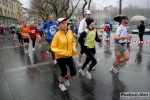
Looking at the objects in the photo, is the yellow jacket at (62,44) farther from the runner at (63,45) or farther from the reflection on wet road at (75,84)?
the reflection on wet road at (75,84)

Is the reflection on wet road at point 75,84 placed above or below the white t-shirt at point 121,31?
below

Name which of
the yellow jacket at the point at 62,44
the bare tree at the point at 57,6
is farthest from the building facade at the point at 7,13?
the yellow jacket at the point at 62,44

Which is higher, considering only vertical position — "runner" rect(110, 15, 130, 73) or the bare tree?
the bare tree

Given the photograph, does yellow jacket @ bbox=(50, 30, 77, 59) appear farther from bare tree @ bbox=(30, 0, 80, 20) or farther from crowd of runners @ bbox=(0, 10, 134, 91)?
bare tree @ bbox=(30, 0, 80, 20)

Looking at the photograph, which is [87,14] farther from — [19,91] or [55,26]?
[19,91]

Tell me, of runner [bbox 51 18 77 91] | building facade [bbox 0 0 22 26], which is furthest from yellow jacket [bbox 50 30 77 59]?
building facade [bbox 0 0 22 26]

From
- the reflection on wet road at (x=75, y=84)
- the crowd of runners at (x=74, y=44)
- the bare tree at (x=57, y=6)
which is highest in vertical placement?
the bare tree at (x=57, y=6)

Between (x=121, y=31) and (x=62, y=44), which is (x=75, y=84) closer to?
(x=62, y=44)

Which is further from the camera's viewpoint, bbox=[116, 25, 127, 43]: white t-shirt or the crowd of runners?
bbox=[116, 25, 127, 43]: white t-shirt

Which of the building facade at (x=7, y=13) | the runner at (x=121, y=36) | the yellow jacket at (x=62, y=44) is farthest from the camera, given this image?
the building facade at (x=7, y=13)

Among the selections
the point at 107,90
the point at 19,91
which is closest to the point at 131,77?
the point at 107,90

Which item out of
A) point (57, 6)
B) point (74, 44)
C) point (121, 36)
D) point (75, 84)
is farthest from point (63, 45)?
point (57, 6)

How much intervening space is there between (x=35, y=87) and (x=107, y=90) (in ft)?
6.39

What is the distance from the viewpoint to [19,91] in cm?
371
